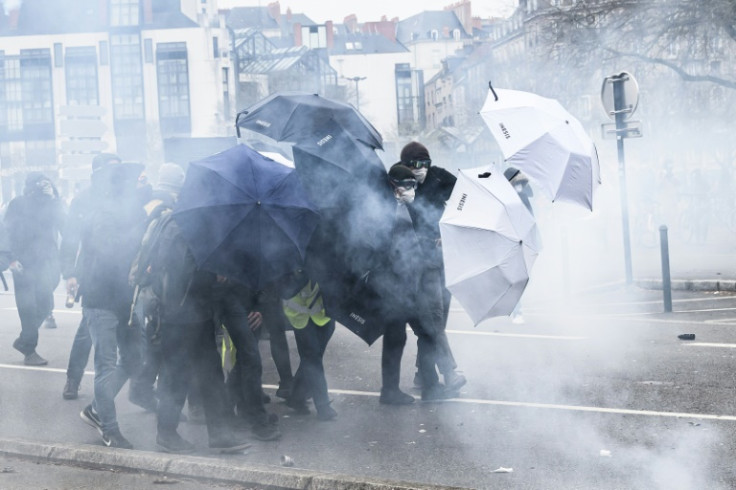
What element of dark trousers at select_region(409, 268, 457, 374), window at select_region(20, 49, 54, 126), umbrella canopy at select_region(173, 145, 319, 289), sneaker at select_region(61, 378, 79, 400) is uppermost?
window at select_region(20, 49, 54, 126)

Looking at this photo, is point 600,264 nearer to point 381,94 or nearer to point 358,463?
point 381,94

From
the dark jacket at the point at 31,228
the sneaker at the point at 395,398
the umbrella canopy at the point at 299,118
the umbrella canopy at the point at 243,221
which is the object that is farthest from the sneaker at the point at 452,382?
the dark jacket at the point at 31,228

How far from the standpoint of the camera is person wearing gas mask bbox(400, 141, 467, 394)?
732 centimetres

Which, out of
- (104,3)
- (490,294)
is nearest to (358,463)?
(490,294)

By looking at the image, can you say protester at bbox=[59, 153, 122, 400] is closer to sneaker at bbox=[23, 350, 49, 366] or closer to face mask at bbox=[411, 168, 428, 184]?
sneaker at bbox=[23, 350, 49, 366]

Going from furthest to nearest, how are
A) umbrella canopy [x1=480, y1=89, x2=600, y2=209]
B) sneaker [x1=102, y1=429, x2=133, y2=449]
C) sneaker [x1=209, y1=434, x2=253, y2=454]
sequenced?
sneaker [x1=102, y1=429, x2=133, y2=449] < sneaker [x1=209, y1=434, x2=253, y2=454] < umbrella canopy [x1=480, y1=89, x2=600, y2=209]

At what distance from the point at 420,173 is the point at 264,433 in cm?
203

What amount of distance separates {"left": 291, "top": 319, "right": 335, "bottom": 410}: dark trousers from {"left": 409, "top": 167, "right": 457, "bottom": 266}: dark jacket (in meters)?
0.89

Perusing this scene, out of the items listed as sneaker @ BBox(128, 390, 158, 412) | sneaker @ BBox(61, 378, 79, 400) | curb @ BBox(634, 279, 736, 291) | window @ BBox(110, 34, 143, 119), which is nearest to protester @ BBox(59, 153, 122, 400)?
sneaker @ BBox(61, 378, 79, 400)

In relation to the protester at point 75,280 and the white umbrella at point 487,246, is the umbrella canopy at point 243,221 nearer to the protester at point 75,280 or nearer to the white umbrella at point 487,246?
the white umbrella at point 487,246

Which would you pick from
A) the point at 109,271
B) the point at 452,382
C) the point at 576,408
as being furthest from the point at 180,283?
the point at 576,408

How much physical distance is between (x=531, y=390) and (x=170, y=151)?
9.71 metres

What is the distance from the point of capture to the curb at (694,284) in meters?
14.3

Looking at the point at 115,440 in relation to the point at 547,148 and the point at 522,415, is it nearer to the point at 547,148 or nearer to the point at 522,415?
the point at 522,415
